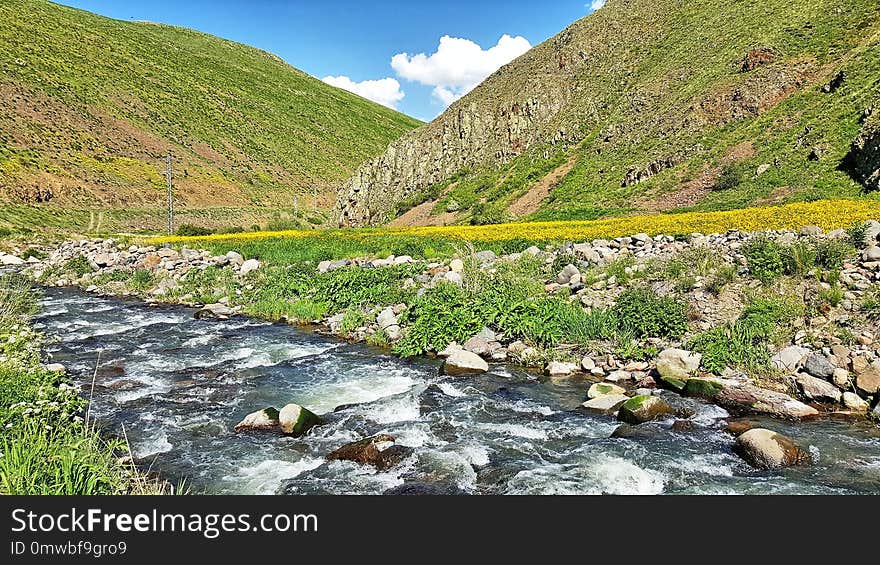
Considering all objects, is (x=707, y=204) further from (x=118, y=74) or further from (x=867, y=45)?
(x=118, y=74)

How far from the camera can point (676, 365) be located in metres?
10.1

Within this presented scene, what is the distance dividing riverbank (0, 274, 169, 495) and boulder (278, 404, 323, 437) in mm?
1988

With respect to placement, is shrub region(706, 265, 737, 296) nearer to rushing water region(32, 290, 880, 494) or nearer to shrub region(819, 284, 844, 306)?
shrub region(819, 284, 844, 306)

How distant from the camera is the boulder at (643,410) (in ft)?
26.9

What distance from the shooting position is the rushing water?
6.49 m

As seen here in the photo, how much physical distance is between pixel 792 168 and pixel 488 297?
983 inches

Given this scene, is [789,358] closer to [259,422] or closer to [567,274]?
[567,274]

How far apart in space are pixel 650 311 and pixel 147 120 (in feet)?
286

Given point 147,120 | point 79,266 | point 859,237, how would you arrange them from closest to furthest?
1. point 859,237
2. point 79,266
3. point 147,120

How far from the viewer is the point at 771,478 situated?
6410 mm

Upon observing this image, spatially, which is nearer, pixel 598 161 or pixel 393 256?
pixel 393 256

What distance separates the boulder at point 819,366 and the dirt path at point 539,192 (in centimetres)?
3133

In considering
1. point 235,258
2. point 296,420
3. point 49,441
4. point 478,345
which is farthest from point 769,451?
point 235,258
